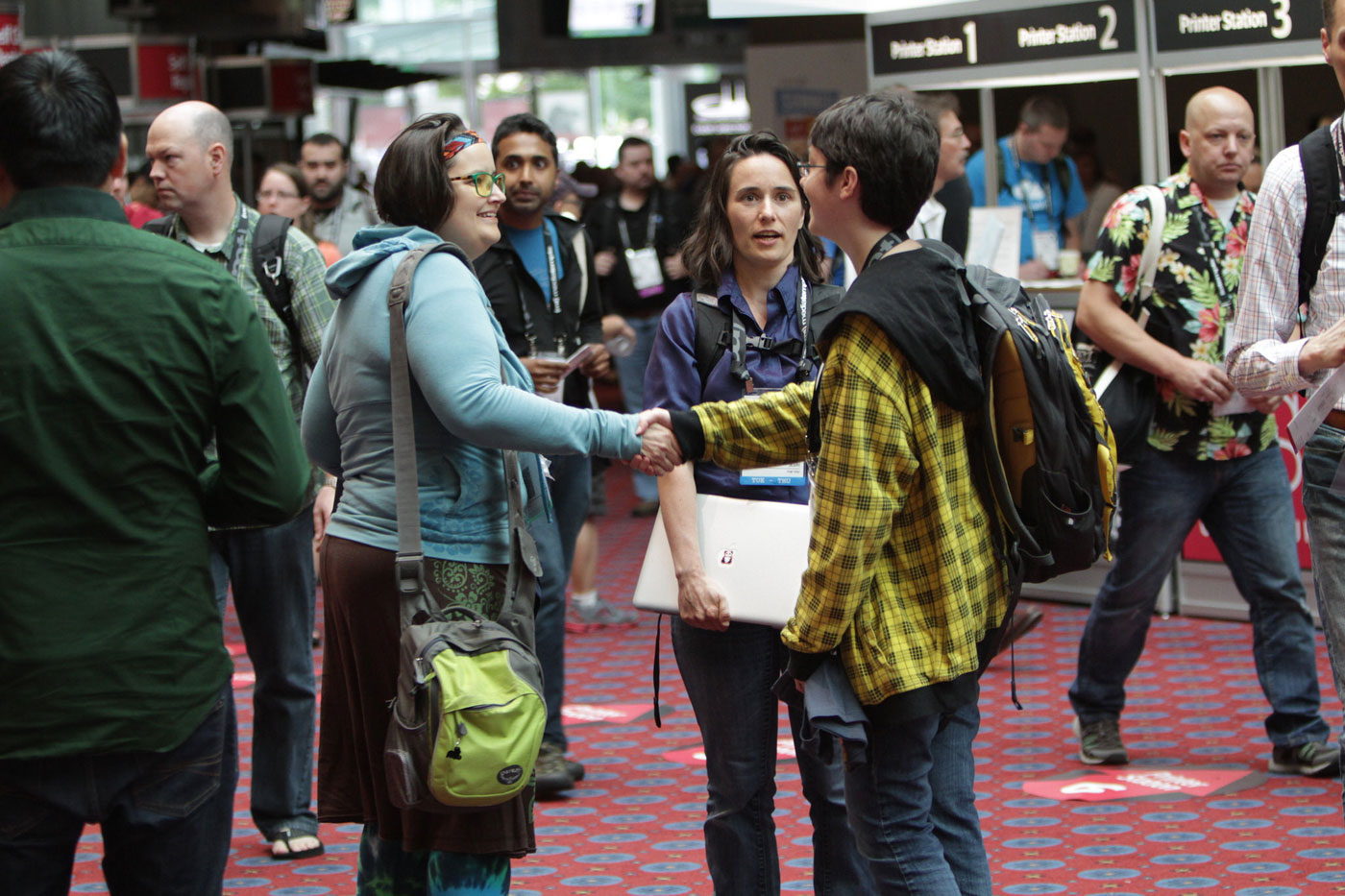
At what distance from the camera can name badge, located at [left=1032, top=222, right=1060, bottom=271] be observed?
324 inches

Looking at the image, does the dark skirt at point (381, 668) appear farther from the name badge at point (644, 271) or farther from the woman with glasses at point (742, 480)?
the name badge at point (644, 271)

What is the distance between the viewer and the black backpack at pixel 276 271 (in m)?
4.10

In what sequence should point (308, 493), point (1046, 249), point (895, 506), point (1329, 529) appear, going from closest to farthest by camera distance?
point (895, 506) → point (1329, 529) → point (308, 493) → point (1046, 249)

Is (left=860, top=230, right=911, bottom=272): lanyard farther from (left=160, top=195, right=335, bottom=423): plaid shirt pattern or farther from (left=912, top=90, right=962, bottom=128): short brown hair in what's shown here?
(left=912, top=90, right=962, bottom=128): short brown hair

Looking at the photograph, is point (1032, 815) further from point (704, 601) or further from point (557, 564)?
point (704, 601)

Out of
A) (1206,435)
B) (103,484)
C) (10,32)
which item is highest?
(10,32)

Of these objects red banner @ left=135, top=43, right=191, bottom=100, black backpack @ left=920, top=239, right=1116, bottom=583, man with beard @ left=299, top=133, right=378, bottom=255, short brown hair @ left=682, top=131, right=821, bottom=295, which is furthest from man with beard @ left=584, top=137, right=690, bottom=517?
black backpack @ left=920, top=239, right=1116, bottom=583

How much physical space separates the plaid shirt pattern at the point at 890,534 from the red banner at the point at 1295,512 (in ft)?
12.5

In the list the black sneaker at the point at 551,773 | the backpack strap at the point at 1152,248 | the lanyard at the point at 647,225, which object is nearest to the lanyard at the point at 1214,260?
the backpack strap at the point at 1152,248

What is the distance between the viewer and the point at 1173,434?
186 inches

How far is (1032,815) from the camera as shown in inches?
177

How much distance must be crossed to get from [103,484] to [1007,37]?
5.90 meters

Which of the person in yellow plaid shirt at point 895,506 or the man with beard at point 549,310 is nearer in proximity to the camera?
the person in yellow plaid shirt at point 895,506

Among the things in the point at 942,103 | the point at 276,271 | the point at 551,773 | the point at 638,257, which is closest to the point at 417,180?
the point at 276,271
